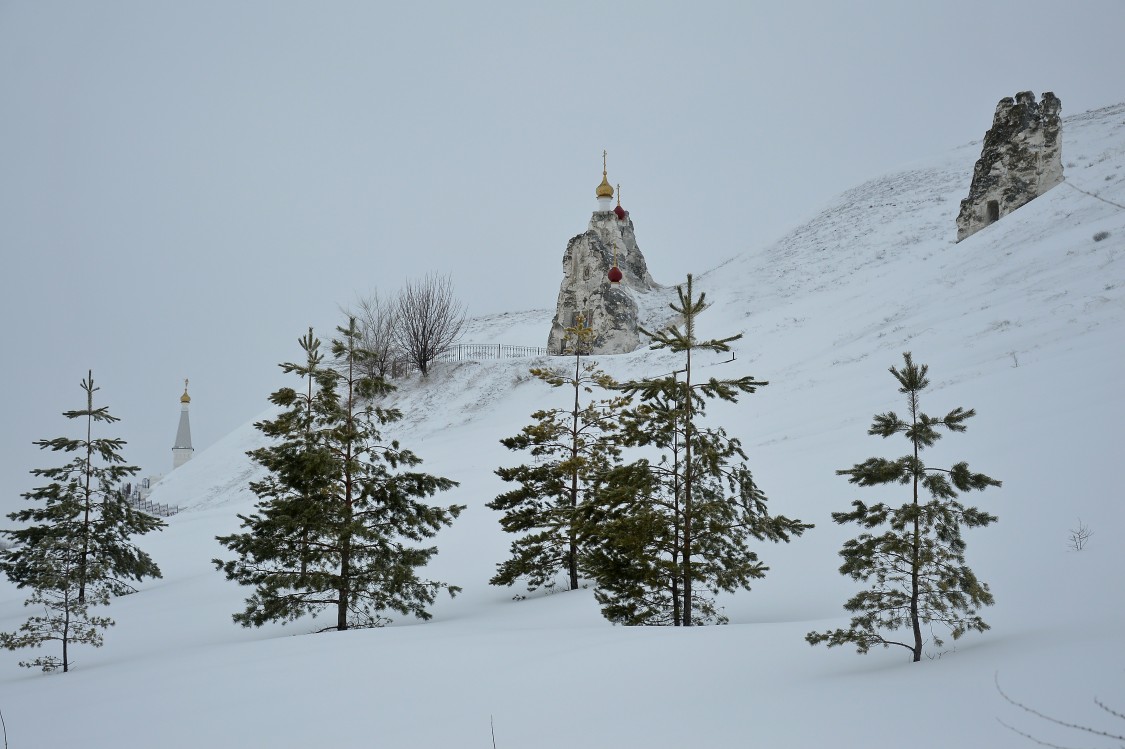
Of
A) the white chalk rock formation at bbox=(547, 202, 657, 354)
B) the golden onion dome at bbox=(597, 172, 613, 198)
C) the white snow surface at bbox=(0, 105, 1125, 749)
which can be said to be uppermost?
the golden onion dome at bbox=(597, 172, 613, 198)

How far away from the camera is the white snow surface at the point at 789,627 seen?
5855mm

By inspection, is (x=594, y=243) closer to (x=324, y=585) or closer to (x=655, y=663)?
(x=324, y=585)

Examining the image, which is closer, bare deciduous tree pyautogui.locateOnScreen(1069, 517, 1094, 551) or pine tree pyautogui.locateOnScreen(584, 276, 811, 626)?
bare deciduous tree pyautogui.locateOnScreen(1069, 517, 1094, 551)

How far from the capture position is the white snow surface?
5855mm

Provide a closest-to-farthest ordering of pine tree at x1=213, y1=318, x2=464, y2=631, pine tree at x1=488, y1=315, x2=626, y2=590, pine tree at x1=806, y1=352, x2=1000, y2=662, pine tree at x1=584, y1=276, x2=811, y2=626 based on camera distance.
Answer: pine tree at x1=806, y1=352, x2=1000, y2=662
pine tree at x1=584, y1=276, x2=811, y2=626
pine tree at x1=213, y1=318, x2=464, y2=631
pine tree at x1=488, y1=315, x2=626, y2=590

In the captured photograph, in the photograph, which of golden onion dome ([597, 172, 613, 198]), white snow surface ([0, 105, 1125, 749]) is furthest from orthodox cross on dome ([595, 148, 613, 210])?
white snow surface ([0, 105, 1125, 749])

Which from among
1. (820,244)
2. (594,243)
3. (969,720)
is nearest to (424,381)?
(594,243)

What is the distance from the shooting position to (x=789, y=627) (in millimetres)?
9047

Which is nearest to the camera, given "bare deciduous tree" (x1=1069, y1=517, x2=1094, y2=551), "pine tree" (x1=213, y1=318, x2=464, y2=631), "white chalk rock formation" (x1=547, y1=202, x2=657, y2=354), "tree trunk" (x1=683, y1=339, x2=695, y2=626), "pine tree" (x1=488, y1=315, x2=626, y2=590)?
"bare deciduous tree" (x1=1069, y1=517, x2=1094, y2=551)

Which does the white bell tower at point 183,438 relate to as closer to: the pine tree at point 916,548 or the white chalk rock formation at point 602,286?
the white chalk rock formation at point 602,286

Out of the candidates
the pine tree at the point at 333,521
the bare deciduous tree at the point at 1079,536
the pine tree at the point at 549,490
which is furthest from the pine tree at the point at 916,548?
the pine tree at the point at 333,521

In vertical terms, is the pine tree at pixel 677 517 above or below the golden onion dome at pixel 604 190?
below

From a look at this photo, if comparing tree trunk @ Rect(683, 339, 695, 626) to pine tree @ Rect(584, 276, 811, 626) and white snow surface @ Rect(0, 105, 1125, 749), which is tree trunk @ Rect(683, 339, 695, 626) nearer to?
pine tree @ Rect(584, 276, 811, 626)

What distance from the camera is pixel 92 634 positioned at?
12969 millimetres
